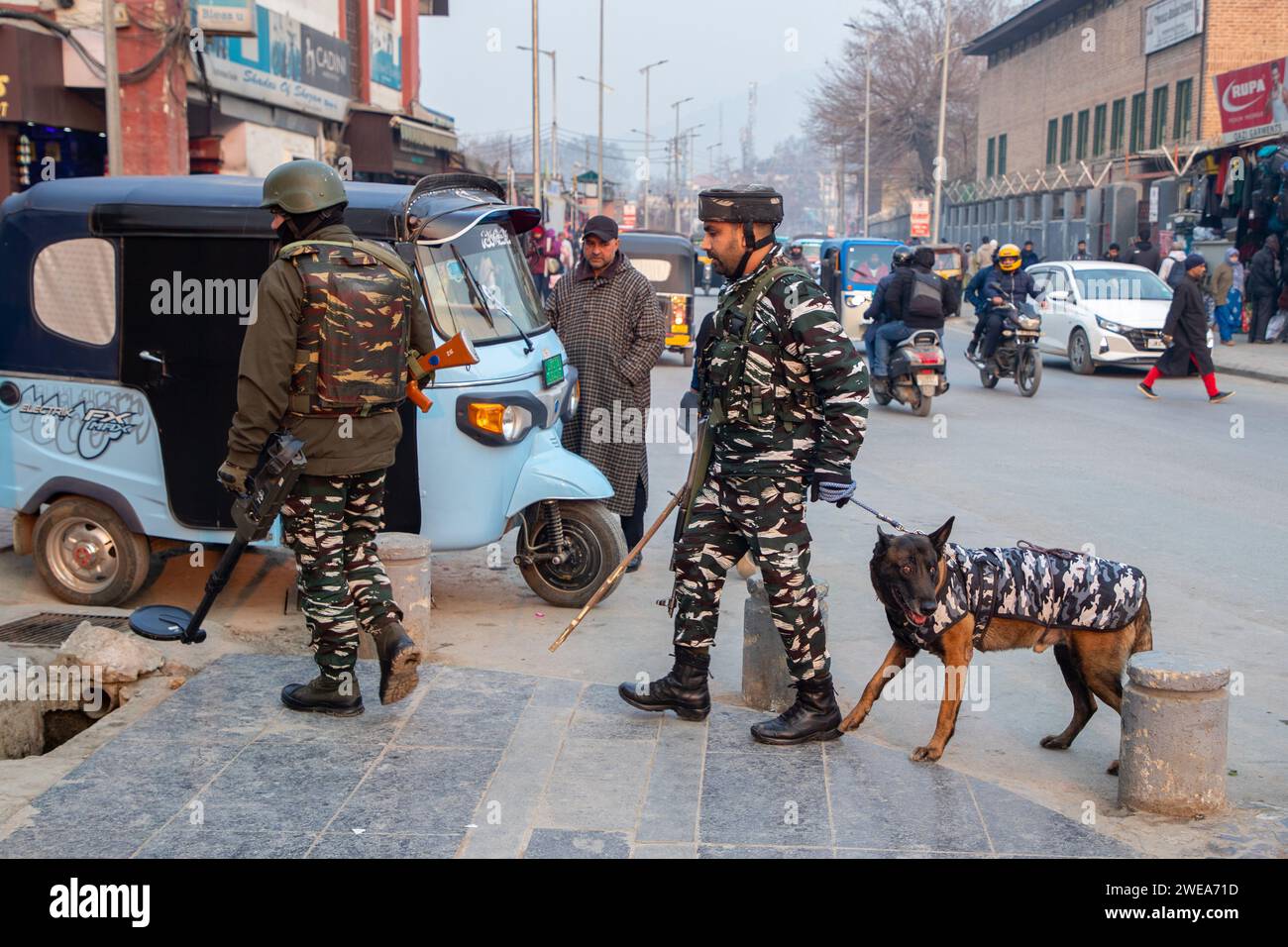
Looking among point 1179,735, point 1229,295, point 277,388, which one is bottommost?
point 1179,735

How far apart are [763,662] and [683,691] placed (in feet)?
1.26

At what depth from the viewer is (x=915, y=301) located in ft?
49.0

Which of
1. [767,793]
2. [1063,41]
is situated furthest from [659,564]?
[1063,41]

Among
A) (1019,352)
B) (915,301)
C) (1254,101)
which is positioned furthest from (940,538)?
(1254,101)

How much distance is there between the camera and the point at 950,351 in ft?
79.6

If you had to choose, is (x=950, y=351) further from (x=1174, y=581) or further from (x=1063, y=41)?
(x=1063, y=41)

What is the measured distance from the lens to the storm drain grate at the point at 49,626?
6.34 meters

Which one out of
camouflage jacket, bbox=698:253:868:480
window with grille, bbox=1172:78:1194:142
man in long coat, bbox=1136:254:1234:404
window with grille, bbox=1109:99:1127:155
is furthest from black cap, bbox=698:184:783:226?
window with grille, bbox=1109:99:1127:155

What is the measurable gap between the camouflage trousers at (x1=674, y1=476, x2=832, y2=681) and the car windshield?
16830 millimetres

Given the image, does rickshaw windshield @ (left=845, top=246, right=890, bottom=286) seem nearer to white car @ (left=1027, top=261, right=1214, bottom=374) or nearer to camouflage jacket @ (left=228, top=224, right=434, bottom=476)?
white car @ (left=1027, top=261, right=1214, bottom=374)

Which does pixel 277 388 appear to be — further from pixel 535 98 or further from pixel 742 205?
pixel 535 98

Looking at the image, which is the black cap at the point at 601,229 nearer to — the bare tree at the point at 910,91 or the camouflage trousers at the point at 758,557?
the camouflage trousers at the point at 758,557

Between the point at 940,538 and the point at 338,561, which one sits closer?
the point at 940,538
